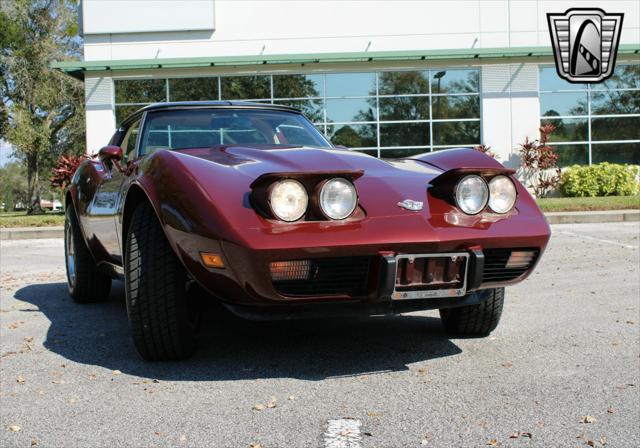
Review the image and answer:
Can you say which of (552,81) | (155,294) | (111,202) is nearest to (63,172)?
(552,81)

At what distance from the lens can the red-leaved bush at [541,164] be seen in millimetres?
20459

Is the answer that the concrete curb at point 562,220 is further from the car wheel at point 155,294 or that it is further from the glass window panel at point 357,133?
the car wheel at point 155,294

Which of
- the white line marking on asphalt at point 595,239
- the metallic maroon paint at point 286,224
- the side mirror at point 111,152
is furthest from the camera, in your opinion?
the white line marking on asphalt at point 595,239

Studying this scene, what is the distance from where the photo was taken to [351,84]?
21.3m

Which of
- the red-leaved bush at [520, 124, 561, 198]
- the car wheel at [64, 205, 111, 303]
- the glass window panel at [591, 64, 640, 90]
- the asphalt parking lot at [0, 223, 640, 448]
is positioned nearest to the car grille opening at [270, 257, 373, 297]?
the asphalt parking lot at [0, 223, 640, 448]

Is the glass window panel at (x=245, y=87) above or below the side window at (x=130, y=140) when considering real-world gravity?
above

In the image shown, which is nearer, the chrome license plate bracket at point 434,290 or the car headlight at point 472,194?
the chrome license plate bracket at point 434,290

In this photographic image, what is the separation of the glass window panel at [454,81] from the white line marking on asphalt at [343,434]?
64.9ft

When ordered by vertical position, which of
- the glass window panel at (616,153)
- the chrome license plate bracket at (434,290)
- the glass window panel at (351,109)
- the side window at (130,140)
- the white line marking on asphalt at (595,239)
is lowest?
the white line marking on asphalt at (595,239)

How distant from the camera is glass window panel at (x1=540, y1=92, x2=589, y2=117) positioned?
21.5m

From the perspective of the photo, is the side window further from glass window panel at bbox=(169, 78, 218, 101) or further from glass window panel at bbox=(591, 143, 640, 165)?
glass window panel at bbox=(591, 143, 640, 165)

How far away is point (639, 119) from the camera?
21.9 m

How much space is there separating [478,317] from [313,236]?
55.2 inches

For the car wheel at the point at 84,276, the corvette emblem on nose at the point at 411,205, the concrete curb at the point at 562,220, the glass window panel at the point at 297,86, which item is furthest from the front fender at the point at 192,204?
the glass window panel at the point at 297,86
